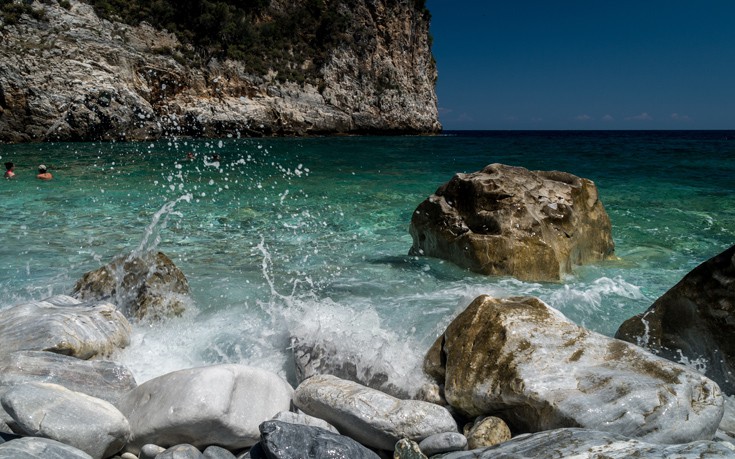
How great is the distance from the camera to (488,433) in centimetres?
349

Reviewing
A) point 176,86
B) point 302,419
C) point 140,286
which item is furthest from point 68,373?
point 176,86

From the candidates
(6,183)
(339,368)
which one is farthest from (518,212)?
(6,183)

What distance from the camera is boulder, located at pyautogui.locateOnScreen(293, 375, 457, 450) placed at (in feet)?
11.4

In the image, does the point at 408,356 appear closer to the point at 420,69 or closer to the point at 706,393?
the point at 706,393

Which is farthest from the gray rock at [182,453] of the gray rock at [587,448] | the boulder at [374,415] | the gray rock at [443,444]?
the gray rock at [587,448]

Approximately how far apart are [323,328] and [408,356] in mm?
895

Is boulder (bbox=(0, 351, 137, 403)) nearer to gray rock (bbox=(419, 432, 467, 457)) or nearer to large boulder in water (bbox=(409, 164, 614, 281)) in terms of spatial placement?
gray rock (bbox=(419, 432, 467, 457))

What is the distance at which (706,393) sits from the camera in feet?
11.1

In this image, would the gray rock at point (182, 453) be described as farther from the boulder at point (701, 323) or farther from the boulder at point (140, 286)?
the boulder at point (701, 323)

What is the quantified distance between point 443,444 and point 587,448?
939mm

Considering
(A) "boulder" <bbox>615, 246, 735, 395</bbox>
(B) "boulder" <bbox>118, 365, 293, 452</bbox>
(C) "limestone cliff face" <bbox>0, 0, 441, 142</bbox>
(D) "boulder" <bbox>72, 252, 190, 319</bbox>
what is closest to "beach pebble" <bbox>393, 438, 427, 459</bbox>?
(B) "boulder" <bbox>118, 365, 293, 452</bbox>

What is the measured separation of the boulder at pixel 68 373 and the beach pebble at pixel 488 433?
100.0 inches

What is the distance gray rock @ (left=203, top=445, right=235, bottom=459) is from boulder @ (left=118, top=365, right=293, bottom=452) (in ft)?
0.27

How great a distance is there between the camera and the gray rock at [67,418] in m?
3.06
